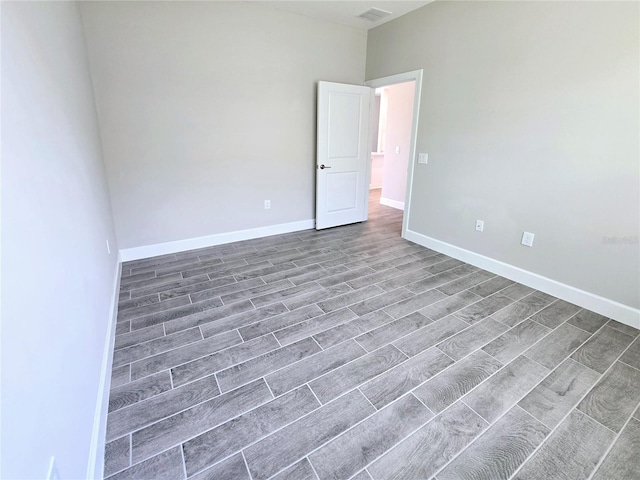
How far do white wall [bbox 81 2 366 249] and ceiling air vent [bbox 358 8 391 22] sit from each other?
407 mm

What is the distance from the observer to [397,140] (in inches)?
229

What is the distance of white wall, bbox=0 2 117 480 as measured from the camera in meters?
0.75

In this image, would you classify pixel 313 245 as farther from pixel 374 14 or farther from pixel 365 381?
pixel 374 14

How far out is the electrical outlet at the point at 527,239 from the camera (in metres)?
2.95

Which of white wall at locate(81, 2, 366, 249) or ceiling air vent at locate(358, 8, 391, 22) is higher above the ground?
ceiling air vent at locate(358, 8, 391, 22)

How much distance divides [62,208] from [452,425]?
6.75 feet

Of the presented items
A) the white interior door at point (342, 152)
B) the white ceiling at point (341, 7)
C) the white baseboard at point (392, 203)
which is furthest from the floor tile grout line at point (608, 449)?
the white baseboard at point (392, 203)

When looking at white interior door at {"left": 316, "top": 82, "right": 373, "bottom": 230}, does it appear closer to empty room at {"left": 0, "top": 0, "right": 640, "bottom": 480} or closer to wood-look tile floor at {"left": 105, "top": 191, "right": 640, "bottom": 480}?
empty room at {"left": 0, "top": 0, "right": 640, "bottom": 480}

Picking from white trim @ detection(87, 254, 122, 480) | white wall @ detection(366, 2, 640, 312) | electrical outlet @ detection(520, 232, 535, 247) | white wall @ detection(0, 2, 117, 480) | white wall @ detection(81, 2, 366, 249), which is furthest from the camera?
white wall @ detection(81, 2, 366, 249)

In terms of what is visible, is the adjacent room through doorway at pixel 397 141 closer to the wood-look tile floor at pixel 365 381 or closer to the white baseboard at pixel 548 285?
the white baseboard at pixel 548 285

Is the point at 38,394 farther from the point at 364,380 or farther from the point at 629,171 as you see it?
the point at 629,171

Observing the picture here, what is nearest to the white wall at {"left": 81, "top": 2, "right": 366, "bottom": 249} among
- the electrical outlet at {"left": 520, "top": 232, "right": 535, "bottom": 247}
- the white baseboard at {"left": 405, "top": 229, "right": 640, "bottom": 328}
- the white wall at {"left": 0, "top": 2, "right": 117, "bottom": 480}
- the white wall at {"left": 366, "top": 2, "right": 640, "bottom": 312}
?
the white wall at {"left": 0, "top": 2, "right": 117, "bottom": 480}

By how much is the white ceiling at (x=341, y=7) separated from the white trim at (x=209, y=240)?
2.56m

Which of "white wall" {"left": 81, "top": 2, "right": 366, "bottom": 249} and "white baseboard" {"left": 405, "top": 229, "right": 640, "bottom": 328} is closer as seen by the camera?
"white baseboard" {"left": 405, "top": 229, "right": 640, "bottom": 328}
